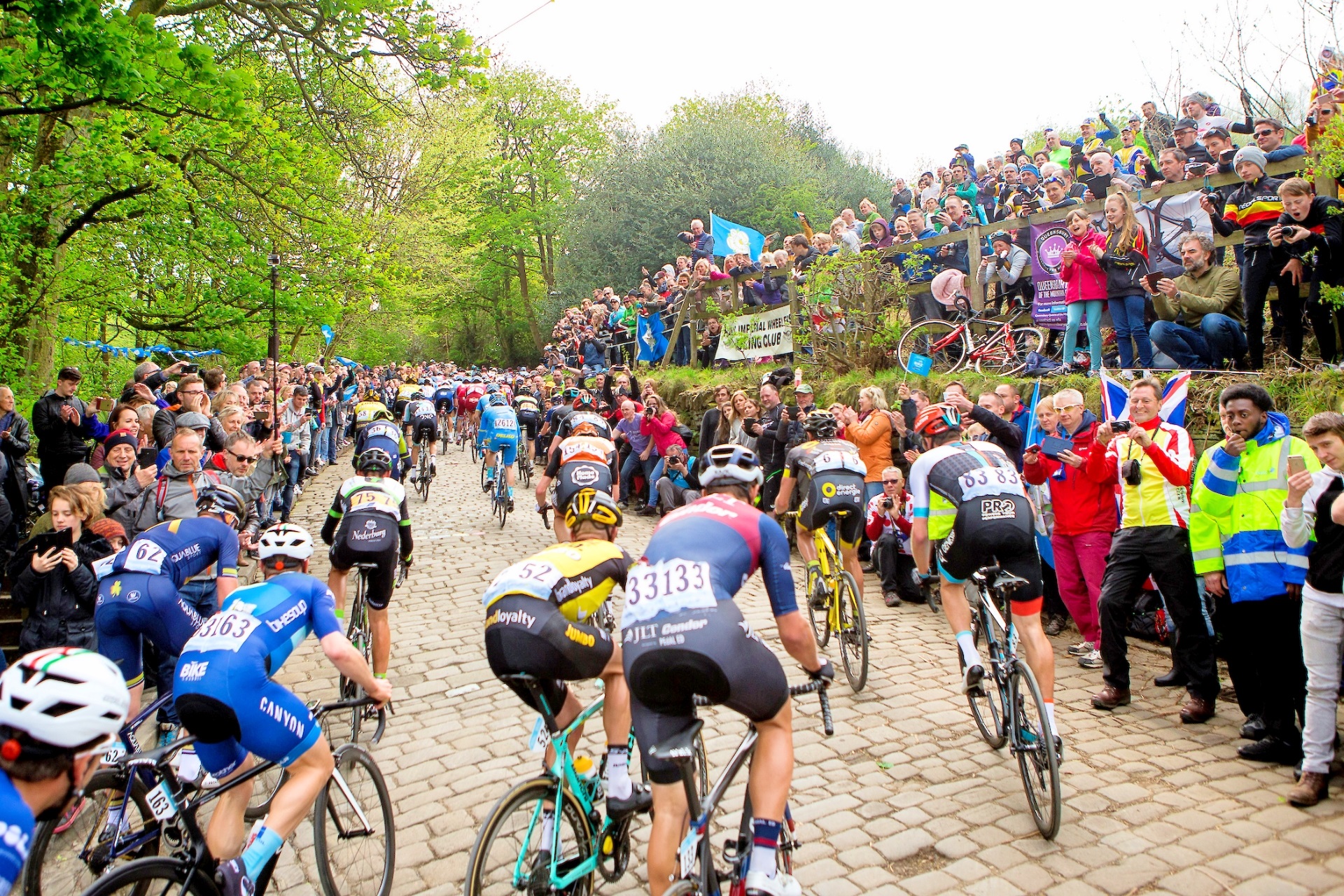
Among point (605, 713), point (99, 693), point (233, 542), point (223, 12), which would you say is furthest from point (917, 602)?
point (223, 12)

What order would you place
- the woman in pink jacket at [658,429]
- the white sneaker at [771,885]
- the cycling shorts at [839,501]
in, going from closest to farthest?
the white sneaker at [771,885]
the cycling shorts at [839,501]
the woman in pink jacket at [658,429]

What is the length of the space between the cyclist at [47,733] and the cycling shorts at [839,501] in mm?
5485

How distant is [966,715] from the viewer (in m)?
6.16

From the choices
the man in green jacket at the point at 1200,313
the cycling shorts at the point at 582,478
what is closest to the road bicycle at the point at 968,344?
the man in green jacket at the point at 1200,313

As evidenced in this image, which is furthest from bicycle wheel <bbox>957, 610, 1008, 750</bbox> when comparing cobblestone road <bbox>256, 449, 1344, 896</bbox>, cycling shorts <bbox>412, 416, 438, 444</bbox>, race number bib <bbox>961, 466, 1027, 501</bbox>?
cycling shorts <bbox>412, 416, 438, 444</bbox>

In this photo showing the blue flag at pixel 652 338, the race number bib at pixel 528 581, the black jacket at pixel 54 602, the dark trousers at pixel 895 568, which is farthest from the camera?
the blue flag at pixel 652 338

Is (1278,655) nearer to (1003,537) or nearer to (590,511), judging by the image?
(1003,537)

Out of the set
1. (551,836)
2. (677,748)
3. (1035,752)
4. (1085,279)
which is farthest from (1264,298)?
(551,836)

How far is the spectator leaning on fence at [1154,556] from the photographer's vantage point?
19.3ft

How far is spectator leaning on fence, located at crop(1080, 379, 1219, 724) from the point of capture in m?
5.89

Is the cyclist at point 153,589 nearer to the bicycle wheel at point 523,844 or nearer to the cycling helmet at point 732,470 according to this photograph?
the bicycle wheel at point 523,844

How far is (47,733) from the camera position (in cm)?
223

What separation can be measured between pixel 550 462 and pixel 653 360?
10.4 meters

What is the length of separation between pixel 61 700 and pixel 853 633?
5.55 metres
